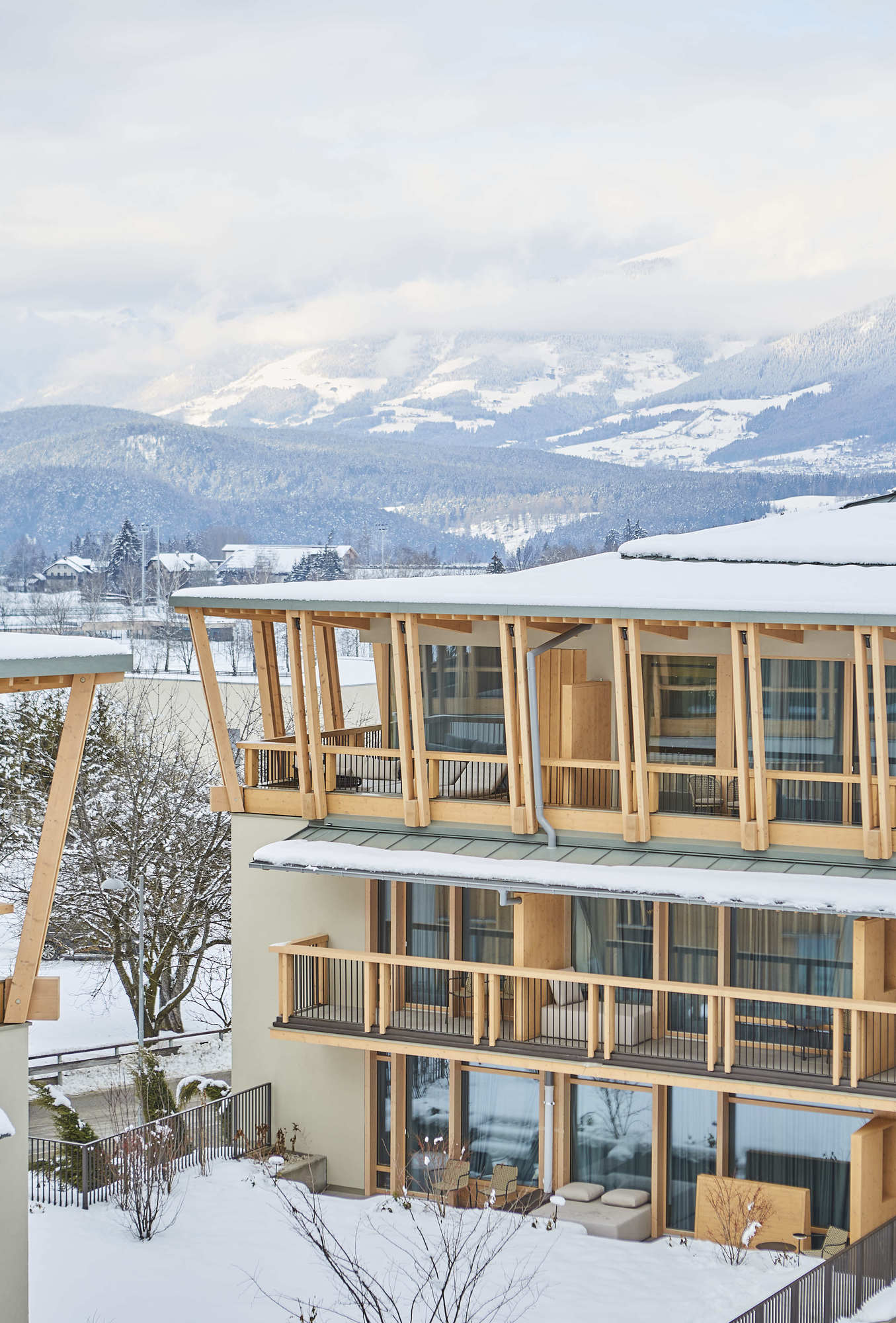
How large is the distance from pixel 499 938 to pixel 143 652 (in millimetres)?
100982

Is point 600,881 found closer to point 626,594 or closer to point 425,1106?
point 626,594

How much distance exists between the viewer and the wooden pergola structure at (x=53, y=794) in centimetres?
1486

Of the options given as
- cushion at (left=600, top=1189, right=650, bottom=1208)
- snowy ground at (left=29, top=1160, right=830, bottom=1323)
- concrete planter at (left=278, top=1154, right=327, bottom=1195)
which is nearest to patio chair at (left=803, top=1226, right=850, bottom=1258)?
snowy ground at (left=29, top=1160, right=830, bottom=1323)

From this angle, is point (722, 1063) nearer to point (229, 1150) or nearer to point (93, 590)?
point (229, 1150)

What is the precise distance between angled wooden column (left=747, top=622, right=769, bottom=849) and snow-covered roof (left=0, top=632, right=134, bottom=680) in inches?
327

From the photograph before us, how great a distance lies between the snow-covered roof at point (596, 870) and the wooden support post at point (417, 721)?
18.6 inches

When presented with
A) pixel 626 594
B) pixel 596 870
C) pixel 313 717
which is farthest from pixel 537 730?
pixel 313 717

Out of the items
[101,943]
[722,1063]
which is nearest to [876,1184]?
[722,1063]

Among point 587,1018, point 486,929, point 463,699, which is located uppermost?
point 463,699

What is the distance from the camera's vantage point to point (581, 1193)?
21594 millimetres

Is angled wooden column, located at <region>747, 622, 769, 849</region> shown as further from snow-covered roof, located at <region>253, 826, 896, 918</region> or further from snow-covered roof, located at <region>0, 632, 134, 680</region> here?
snow-covered roof, located at <region>0, 632, 134, 680</region>

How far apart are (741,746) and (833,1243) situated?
6428 mm

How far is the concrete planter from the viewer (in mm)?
22734

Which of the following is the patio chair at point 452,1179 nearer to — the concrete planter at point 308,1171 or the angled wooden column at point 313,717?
the concrete planter at point 308,1171
